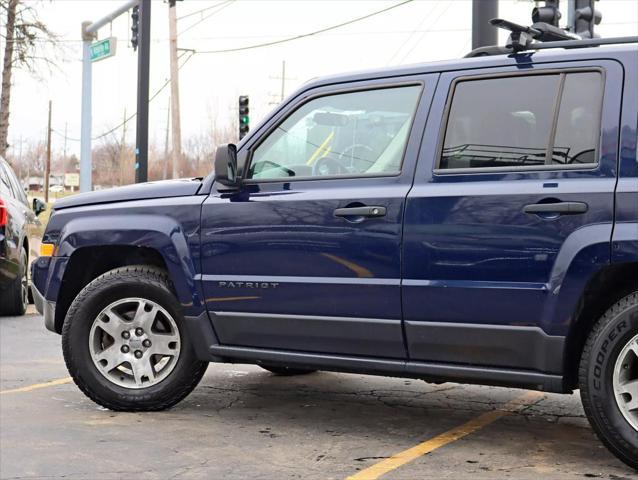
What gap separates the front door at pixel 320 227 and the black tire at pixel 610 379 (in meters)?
0.97

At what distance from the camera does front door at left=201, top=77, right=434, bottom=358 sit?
5.01 meters

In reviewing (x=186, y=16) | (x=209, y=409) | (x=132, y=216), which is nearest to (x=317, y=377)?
(x=209, y=409)

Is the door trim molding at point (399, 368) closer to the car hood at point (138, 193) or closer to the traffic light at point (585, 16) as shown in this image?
the car hood at point (138, 193)

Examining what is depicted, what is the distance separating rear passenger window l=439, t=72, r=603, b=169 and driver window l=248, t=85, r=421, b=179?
0.96ft

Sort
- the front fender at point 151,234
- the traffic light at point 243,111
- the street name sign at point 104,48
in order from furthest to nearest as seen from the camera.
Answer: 1. the traffic light at point 243,111
2. the street name sign at point 104,48
3. the front fender at point 151,234

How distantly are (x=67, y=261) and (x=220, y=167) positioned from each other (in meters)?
1.26

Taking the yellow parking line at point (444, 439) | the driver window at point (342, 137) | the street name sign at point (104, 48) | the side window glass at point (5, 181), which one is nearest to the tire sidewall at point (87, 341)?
the driver window at point (342, 137)

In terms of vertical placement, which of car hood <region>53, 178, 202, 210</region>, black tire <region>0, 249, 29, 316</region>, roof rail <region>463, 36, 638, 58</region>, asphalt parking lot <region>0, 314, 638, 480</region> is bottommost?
asphalt parking lot <region>0, 314, 638, 480</region>

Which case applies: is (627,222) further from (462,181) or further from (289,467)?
(289,467)

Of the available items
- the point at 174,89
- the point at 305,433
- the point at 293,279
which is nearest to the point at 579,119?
the point at 293,279

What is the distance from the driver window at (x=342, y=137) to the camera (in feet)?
17.0

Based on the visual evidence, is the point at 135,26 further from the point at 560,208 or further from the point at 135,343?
the point at 560,208

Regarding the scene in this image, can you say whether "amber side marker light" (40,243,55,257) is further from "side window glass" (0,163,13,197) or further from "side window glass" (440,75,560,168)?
"side window glass" (0,163,13,197)

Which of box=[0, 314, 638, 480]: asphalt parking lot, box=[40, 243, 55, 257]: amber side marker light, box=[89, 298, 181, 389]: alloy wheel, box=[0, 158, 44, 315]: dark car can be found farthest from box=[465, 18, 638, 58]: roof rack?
box=[0, 158, 44, 315]: dark car
